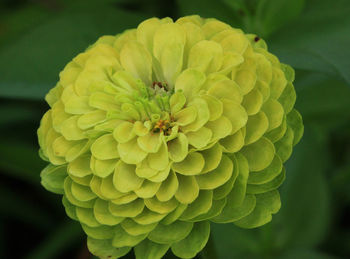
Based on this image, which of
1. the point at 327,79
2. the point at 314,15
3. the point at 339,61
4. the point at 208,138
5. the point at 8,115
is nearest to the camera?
the point at 208,138

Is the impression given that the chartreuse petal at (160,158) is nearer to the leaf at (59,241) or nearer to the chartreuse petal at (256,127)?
the chartreuse petal at (256,127)

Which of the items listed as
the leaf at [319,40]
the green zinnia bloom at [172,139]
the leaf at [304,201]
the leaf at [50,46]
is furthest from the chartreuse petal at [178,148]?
the leaf at [304,201]

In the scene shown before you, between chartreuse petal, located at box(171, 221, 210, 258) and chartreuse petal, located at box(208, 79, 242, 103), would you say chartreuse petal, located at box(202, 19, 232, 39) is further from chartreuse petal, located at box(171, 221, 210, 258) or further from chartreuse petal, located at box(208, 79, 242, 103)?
chartreuse petal, located at box(171, 221, 210, 258)

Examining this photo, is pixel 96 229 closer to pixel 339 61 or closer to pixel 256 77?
pixel 256 77

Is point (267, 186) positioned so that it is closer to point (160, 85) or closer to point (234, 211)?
point (234, 211)

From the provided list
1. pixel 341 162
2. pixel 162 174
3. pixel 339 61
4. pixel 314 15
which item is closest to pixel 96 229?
pixel 162 174

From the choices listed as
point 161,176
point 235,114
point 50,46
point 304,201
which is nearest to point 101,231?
point 161,176

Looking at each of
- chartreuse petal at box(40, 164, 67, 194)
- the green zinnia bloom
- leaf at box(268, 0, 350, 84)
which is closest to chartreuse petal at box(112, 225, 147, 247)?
the green zinnia bloom
